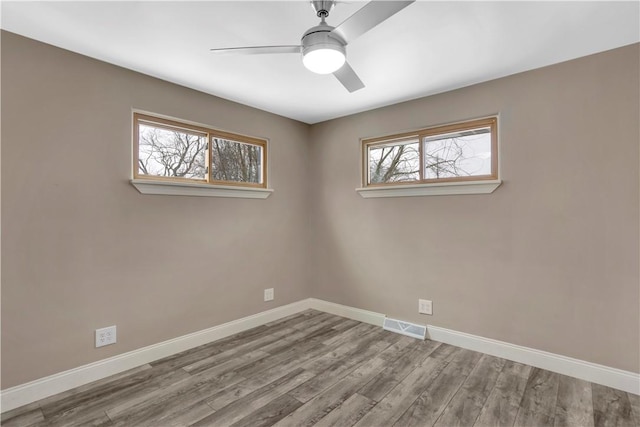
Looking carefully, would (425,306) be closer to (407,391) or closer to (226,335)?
(407,391)

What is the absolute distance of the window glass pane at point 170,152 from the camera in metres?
2.59

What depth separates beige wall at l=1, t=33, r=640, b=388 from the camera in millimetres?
2021

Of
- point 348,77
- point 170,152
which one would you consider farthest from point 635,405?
point 170,152

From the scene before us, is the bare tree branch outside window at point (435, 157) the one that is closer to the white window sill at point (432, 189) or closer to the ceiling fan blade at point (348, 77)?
the white window sill at point (432, 189)

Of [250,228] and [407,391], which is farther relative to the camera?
[250,228]

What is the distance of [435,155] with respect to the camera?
9.99 ft

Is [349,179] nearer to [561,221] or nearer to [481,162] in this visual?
[481,162]

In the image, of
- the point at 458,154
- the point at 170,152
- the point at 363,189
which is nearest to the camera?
the point at 170,152

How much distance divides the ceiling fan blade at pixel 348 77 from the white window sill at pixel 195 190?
156 centimetres

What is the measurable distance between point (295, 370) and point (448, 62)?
2569mm

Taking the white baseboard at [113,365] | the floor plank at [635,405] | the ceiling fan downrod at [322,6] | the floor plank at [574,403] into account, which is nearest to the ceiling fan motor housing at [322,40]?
the ceiling fan downrod at [322,6]

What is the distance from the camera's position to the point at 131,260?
2.43m

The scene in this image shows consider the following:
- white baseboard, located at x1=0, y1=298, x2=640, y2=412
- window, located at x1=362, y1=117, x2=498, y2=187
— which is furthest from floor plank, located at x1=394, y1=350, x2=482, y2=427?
window, located at x1=362, y1=117, x2=498, y2=187

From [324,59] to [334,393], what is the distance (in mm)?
2030
